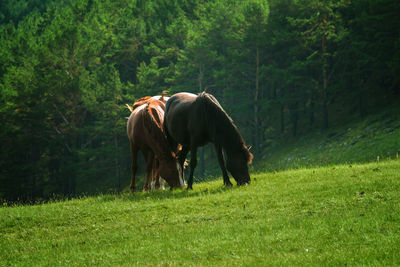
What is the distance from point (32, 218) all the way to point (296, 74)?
35.3 metres

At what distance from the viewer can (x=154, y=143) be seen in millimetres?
13219

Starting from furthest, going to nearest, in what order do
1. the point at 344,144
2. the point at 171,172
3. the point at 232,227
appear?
1. the point at 344,144
2. the point at 171,172
3. the point at 232,227

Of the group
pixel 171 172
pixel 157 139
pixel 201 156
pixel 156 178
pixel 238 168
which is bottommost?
pixel 201 156

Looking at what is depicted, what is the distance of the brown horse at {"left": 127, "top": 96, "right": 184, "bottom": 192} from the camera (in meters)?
12.8

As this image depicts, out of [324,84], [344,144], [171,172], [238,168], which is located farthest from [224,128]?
[324,84]

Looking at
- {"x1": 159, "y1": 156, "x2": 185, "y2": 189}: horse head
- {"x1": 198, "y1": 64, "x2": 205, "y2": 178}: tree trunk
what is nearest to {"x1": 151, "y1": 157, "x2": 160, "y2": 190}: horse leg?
{"x1": 159, "y1": 156, "x2": 185, "y2": 189}: horse head

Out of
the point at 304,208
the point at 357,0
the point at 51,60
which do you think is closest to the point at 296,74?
the point at 357,0

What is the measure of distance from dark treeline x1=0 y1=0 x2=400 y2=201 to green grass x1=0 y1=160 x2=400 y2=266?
92.1ft

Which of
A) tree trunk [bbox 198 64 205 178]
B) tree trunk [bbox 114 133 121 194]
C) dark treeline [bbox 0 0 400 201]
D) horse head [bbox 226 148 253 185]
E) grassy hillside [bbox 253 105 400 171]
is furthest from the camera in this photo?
tree trunk [bbox 198 64 205 178]

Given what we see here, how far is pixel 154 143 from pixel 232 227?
6.14 meters

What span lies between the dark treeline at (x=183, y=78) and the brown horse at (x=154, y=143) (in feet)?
84.3

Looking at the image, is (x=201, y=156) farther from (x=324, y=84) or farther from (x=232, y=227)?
(x=232, y=227)

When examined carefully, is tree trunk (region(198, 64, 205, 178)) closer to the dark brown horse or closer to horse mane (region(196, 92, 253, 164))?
the dark brown horse

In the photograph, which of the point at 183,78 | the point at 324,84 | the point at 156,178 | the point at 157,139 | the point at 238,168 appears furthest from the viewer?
the point at 183,78
